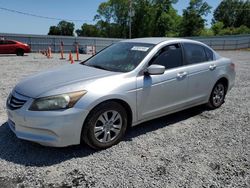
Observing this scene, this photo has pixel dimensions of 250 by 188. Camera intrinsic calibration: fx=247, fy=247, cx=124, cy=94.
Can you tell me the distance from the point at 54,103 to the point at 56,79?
57 centimetres

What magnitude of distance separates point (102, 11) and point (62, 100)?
75498mm

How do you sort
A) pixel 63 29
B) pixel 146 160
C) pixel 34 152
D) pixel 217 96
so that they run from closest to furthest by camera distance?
pixel 146 160
pixel 34 152
pixel 217 96
pixel 63 29

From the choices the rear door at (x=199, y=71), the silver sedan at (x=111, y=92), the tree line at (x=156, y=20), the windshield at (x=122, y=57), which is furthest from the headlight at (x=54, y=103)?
the tree line at (x=156, y=20)

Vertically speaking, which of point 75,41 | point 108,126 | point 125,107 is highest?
point 75,41

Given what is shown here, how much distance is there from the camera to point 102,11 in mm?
74125

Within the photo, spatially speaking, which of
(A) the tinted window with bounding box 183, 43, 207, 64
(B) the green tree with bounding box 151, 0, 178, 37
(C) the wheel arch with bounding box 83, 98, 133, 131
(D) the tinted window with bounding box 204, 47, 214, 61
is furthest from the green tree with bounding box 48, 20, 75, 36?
(C) the wheel arch with bounding box 83, 98, 133, 131

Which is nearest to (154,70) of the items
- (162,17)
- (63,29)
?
(162,17)

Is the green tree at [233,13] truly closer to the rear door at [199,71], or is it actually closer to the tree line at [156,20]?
the tree line at [156,20]

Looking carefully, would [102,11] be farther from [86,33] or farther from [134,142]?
[134,142]

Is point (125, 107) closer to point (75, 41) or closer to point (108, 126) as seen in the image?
point (108, 126)

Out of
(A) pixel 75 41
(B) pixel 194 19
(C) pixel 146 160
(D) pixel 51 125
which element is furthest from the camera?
(B) pixel 194 19

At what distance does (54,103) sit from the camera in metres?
3.07

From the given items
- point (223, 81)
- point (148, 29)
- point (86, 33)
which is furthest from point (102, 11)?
point (223, 81)

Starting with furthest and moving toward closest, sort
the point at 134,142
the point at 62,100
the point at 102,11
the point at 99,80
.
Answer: the point at 102,11, the point at 134,142, the point at 99,80, the point at 62,100
